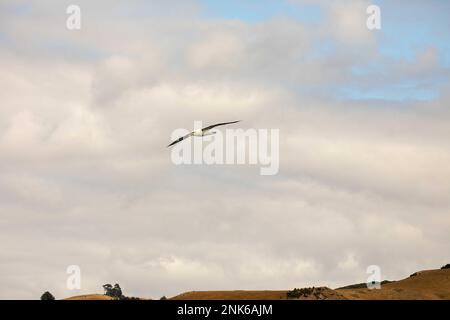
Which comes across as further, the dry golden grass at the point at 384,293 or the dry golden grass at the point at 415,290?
the dry golden grass at the point at 415,290

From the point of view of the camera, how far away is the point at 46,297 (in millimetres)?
116500

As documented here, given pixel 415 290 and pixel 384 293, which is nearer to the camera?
pixel 384 293

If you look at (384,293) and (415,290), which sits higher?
(415,290)

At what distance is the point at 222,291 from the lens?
7744 cm

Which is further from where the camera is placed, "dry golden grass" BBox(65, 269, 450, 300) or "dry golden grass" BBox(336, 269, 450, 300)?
"dry golden grass" BBox(336, 269, 450, 300)
